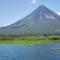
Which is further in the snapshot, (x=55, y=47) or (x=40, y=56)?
(x=55, y=47)

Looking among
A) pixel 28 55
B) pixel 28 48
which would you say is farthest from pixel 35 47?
pixel 28 55

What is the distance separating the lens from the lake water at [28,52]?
17.7 ft

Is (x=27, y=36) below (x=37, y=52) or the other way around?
the other way around

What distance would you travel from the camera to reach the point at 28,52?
5.70m

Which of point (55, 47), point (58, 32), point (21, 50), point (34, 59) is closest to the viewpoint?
point (34, 59)

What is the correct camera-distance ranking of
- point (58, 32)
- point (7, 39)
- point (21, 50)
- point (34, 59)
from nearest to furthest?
point (34, 59), point (21, 50), point (7, 39), point (58, 32)

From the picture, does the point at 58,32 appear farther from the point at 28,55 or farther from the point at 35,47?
the point at 28,55

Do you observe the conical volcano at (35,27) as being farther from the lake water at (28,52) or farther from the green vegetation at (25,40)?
the lake water at (28,52)

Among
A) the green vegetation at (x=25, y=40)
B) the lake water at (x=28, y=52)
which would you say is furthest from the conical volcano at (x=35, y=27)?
the lake water at (x=28, y=52)

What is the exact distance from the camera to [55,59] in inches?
216

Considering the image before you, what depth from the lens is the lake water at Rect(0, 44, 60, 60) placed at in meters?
5.40

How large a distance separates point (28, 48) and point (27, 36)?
1008 millimetres

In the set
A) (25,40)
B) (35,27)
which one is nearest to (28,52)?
(25,40)

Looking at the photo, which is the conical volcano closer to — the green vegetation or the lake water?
the green vegetation
